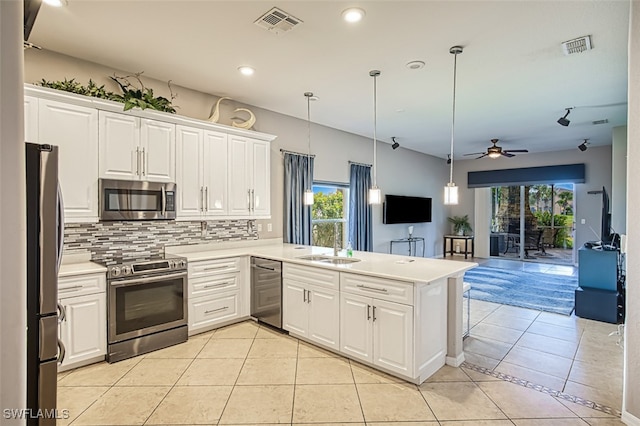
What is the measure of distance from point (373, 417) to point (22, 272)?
2.18 meters

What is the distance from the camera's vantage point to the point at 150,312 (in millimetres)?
3342

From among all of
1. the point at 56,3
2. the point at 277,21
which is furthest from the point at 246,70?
the point at 56,3

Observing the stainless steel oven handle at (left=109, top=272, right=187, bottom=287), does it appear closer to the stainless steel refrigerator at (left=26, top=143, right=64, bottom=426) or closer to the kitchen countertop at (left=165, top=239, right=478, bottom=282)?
the kitchen countertop at (left=165, top=239, right=478, bottom=282)

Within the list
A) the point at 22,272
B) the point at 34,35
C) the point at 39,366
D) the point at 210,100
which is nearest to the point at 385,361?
the point at 39,366

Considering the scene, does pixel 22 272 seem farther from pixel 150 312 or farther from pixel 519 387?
pixel 519 387

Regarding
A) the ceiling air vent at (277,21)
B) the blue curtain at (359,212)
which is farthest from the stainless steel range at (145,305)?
the blue curtain at (359,212)

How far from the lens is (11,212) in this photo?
1.07 metres

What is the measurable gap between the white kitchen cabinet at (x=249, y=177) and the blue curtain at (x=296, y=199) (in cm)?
53

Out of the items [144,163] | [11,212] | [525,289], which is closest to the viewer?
[11,212]

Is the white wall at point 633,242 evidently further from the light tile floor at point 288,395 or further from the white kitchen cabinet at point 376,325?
the white kitchen cabinet at point 376,325

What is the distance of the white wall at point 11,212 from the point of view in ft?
3.36

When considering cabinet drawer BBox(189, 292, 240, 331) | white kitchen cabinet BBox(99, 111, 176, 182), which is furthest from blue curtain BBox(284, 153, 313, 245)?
white kitchen cabinet BBox(99, 111, 176, 182)

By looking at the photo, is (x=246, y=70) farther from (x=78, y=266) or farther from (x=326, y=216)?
(x=326, y=216)

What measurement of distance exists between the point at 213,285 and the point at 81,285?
4.23 ft
